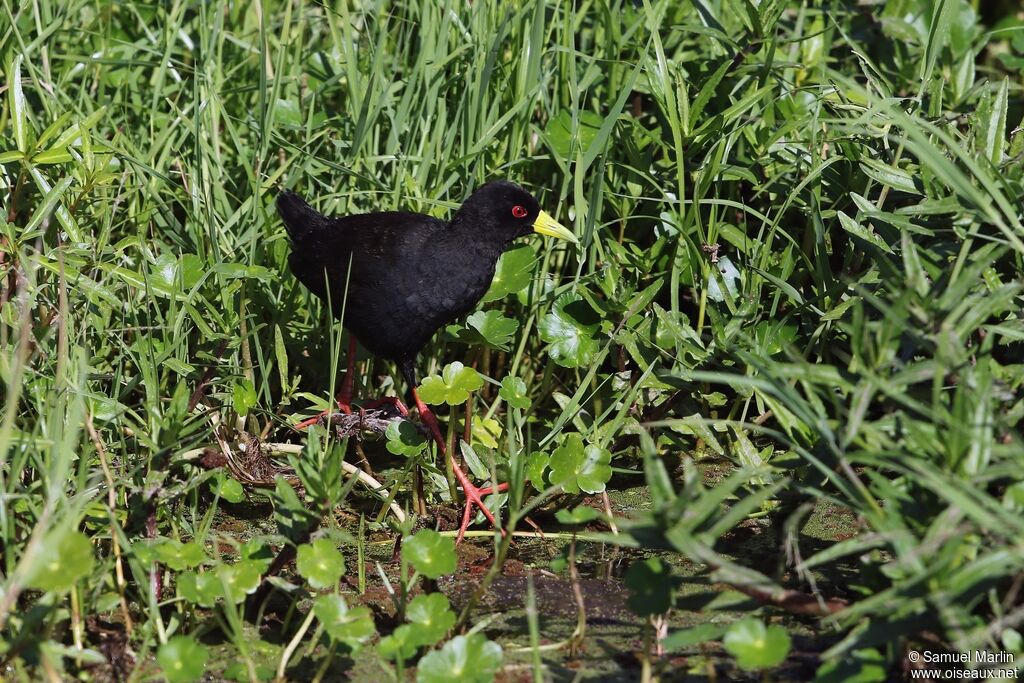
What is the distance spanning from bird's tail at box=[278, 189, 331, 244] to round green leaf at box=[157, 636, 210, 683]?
70.3 inches

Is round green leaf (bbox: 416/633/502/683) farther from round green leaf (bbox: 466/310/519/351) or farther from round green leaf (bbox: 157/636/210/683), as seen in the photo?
round green leaf (bbox: 466/310/519/351)

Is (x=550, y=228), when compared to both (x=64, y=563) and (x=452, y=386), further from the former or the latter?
(x=64, y=563)

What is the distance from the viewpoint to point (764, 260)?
376 cm

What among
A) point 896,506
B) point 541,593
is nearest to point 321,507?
point 541,593

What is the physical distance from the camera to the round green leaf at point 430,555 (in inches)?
108

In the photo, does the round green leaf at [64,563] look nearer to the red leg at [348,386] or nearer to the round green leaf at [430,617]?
the round green leaf at [430,617]

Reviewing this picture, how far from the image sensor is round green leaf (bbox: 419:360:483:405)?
3.46 meters

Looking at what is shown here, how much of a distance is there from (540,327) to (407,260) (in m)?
0.51

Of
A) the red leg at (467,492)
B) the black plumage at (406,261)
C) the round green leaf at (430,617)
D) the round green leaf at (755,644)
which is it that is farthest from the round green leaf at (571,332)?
the round green leaf at (755,644)

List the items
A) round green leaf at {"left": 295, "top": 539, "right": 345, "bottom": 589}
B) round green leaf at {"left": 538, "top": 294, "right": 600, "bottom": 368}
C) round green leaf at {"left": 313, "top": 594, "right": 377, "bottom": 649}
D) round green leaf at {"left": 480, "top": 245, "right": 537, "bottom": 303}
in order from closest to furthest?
round green leaf at {"left": 313, "top": 594, "right": 377, "bottom": 649} → round green leaf at {"left": 295, "top": 539, "right": 345, "bottom": 589} → round green leaf at {"left": 538, "top": 294, "right": 600, "bottom": 368} → round green leaf at {"left": 480, "top": 245, "right": 537, "bottom": 303}

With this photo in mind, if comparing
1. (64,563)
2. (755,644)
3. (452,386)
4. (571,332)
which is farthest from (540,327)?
(64,563)

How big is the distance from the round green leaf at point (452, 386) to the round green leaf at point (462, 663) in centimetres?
103

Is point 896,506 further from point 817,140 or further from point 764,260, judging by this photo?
point 817,140

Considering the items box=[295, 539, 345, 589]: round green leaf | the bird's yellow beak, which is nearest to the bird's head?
the bird's yellow beak
